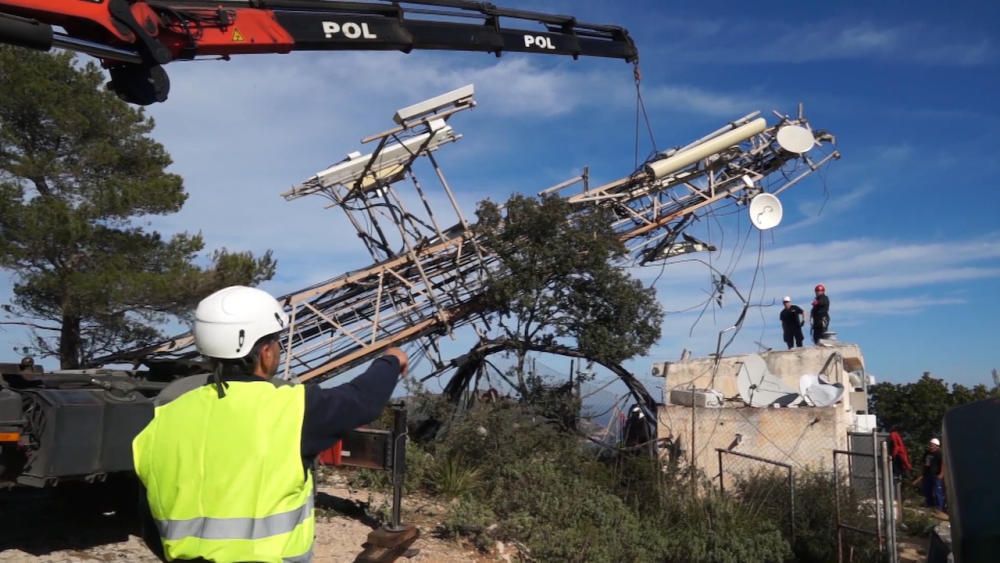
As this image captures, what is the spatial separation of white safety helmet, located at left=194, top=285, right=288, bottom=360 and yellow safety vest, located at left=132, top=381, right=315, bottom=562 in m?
0.12

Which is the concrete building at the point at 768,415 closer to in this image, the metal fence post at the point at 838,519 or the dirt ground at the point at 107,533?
the metal fence post at the point at 838,519

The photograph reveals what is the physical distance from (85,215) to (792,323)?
492 inches

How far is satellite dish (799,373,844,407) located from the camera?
42.0ft

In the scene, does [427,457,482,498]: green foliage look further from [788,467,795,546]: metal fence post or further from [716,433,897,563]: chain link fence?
[788,467,795,546]: metal fence post

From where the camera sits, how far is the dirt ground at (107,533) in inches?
296

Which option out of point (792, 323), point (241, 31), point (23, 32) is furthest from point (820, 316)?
point (23, 32)

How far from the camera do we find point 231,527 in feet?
7.47

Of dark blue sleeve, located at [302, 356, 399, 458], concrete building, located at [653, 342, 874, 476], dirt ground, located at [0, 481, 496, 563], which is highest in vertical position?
concrete building, located at [653, 342, 874, 476]

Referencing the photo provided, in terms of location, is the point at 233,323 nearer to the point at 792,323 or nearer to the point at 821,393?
the point at 821,393

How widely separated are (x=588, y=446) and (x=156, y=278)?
7.09 metres

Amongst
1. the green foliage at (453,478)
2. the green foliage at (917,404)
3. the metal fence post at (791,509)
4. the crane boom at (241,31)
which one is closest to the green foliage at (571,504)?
the green foliage at (453,478)

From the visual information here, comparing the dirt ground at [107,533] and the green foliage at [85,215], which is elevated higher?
the green foliage at [85,215]

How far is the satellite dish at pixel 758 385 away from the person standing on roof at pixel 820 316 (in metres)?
2.16

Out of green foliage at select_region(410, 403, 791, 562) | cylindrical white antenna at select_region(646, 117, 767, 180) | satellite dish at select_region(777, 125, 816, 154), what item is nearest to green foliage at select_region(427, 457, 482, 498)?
green foliage at select_region(410, 403, 791, 562)
